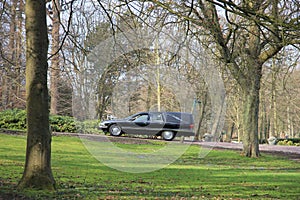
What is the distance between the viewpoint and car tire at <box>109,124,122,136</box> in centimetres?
1907

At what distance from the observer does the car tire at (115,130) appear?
62.6 ft

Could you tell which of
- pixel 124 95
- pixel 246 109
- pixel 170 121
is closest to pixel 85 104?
pixel 124 95

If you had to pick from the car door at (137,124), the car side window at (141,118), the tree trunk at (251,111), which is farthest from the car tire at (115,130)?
the tree trunk at (251,111)

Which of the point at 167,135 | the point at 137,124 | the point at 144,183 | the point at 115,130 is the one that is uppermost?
the point at 137,124

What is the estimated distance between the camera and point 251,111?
15938 millimetres

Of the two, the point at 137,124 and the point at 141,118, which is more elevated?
the point at 141,118

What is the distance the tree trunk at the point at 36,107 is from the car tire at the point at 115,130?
1277cm

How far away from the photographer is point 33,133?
600cm

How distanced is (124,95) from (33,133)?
9725 mm

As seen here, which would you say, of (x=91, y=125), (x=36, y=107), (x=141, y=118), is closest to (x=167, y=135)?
(x=141, y=118)

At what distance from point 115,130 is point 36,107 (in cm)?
1369

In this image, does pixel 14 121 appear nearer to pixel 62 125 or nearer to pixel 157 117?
pixel 62 125

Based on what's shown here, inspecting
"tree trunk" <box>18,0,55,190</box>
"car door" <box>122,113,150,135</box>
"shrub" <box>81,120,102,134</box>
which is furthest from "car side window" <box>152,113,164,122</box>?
"tree trunk" <box>18,0,55,190</box>

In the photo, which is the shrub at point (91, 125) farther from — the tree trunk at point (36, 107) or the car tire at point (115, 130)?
the tree trunk at point (36, 107)
